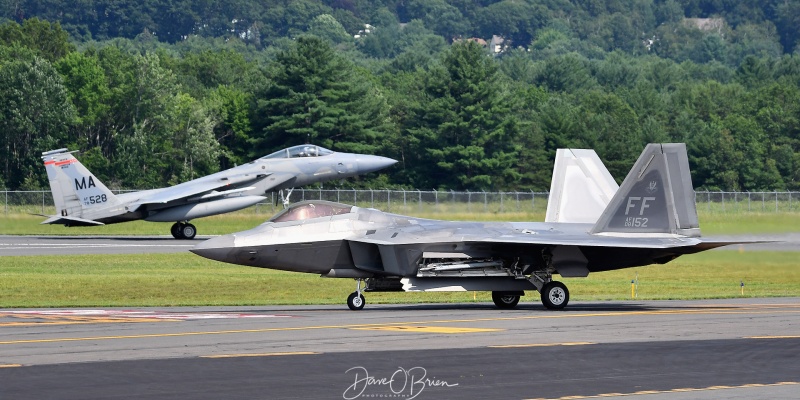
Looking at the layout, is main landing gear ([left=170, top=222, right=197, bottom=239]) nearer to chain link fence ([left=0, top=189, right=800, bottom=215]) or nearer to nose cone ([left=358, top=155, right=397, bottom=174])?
chain link fence ([left=0, top=189, right=800, bottom=215])

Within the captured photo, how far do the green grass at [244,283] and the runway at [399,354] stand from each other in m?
5.87

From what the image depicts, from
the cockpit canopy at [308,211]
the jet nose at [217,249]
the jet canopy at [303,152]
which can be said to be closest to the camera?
the jet nose at [217,249]

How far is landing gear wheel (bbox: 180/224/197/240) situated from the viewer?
5744cm

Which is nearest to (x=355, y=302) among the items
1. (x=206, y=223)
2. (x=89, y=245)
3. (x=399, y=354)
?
(x=399, y=354)

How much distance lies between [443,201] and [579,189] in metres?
35.7

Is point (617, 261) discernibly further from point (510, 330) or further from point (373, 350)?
point (373, 350)

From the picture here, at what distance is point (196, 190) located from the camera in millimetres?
55781

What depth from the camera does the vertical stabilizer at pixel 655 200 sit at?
27.0 m

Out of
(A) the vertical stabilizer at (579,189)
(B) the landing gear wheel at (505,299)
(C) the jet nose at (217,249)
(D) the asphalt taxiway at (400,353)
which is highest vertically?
(A) the vertical stabilizer at (579,189)

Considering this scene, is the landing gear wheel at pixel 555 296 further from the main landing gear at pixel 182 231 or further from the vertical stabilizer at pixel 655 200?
the main landing gear at pixel 182 231

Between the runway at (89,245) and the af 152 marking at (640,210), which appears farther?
the runway at (89,245)

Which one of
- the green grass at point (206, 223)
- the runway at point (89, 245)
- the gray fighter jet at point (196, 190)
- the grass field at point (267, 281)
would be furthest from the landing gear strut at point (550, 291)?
the green grass at point (206, 223)

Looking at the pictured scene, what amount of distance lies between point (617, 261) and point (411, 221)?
4.33 meters

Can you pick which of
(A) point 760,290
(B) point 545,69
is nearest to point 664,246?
(A) point 760,290
